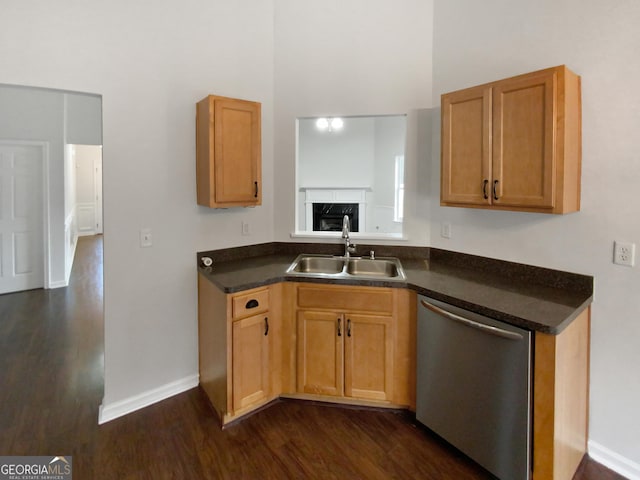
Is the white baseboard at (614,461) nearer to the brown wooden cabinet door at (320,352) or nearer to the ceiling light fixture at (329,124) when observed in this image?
the brown wooden cabinet door at (320,352)

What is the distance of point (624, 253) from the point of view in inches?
75.5

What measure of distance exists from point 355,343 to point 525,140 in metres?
1.55

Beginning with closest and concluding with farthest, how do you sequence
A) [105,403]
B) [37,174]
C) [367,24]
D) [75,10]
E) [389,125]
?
[75,10]
[105,403]
[367,24]
[37,174]
[389,125]

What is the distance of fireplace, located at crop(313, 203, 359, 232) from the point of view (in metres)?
7.50

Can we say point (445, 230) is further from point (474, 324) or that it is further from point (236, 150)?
point (236, 150)

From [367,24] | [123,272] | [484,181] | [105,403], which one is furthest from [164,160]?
[484,181]

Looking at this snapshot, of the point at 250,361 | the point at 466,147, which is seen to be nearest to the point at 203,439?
the point at 250,361

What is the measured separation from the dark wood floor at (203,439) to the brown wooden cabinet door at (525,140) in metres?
1.49

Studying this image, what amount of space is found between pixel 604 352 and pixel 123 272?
9.44 ft

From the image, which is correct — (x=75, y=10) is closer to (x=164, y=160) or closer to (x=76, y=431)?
(x=164, y=160)

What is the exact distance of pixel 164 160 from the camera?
8.53 ft

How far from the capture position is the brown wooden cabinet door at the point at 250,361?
2.36 m

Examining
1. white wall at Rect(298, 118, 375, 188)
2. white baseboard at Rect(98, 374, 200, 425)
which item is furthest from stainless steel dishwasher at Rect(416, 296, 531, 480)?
white wall at Rect(298, 118, 375, 188)

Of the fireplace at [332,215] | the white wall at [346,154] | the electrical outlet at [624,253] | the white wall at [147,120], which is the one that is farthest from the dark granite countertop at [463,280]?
the white wall at [346,154]
